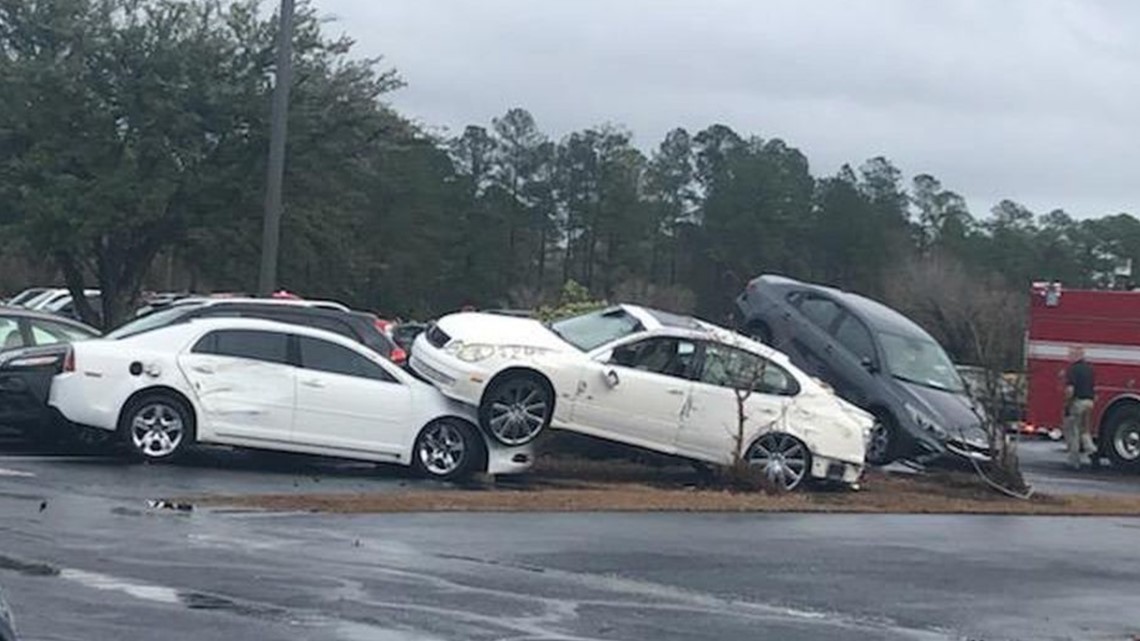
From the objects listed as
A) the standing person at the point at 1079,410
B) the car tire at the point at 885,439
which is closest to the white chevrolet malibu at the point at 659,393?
the car tire at the point at 885,439

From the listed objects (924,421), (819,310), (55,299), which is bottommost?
(924,421)

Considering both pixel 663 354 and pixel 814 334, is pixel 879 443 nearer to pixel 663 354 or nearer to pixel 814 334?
pixel 814 334

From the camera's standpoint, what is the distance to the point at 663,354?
21078mm

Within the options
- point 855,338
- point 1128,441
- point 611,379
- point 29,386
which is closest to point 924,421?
point 855,338

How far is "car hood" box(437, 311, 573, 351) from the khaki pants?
414 inches

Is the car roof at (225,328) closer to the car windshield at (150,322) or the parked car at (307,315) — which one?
the car windshield at (150,322)

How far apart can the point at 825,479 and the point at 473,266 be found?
157 feet

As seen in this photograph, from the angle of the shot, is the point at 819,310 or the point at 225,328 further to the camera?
the point at 819,310

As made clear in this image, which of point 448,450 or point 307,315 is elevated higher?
point 307,315

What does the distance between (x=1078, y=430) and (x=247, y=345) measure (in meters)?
13.7

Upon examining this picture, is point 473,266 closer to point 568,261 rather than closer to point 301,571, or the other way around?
point 568,261

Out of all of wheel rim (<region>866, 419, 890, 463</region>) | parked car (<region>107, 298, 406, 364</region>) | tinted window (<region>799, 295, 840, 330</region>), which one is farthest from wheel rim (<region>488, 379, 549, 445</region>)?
tinted window (<region>799, 295, 840, 330</region>)

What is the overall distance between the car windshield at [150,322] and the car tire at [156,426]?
0.81 metres

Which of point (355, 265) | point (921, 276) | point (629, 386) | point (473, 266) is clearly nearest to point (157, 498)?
point (629, 386)
